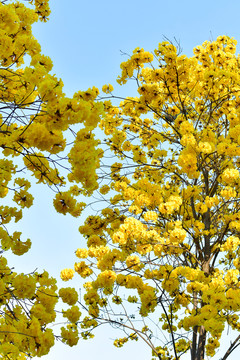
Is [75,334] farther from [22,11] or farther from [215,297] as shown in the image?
[22,11]

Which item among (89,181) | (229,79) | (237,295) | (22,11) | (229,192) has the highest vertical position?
(229,79)

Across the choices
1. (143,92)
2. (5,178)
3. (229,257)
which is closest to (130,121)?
(143,92)

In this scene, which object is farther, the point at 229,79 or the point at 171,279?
the point at 229,79

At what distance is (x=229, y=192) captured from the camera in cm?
536

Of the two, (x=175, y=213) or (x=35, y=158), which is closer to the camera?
(x=35, y=158)

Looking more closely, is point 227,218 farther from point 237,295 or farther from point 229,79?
point 229,79

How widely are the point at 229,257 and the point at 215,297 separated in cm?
280

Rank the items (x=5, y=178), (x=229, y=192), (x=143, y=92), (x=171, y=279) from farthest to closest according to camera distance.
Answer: (x=143, y=92) → (x=229, y=192) → (x=171, y=279) → (x=5, y=178)

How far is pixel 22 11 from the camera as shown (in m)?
3.99

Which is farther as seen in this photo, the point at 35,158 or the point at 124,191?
the point at 124,191

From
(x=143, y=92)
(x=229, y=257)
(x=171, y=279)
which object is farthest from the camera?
(x=229, y=257)

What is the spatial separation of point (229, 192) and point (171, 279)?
1.65 metres

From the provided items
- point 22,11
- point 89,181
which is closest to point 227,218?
point 89,181

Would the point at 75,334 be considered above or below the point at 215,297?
below
